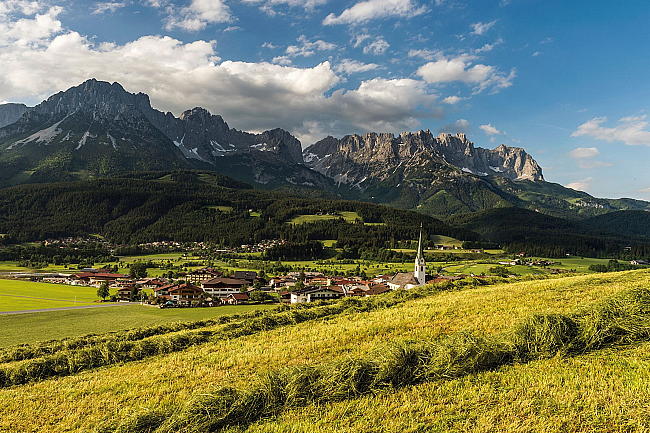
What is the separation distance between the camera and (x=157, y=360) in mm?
15641

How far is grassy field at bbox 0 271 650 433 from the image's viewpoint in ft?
24.0

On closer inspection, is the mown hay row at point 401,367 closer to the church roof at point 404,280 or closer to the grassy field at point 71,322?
the grassy field at point 71,322

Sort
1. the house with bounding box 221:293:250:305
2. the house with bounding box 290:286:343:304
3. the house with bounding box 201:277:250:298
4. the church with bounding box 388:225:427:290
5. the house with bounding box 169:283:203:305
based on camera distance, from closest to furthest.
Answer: the house with bounding box 221:293:250:305 < the house with bounding box 169:283:203:305 < the church with bounding box 388:225:427:290 < the house with bounding box 290:286:343:304 < the house with bounding box 201:277:250:298

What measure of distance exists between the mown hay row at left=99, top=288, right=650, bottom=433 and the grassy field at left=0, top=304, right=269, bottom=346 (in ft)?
89.2

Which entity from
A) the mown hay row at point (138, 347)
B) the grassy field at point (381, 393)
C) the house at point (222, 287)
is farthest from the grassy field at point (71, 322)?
the house at point (222, 287)

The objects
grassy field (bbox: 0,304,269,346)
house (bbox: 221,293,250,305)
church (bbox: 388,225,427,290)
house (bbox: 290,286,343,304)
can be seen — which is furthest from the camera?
house (bbox: 290,286,343,304)

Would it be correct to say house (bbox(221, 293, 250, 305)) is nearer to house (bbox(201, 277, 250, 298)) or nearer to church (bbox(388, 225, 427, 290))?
house (bbox(201, 277, 250, 298))

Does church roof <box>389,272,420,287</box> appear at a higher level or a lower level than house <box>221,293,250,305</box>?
higher

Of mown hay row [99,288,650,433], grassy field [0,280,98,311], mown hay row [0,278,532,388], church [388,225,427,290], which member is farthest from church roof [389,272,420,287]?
grassy field [0,280,98,311]

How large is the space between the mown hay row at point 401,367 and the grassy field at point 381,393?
31 cm

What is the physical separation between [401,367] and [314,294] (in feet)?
206

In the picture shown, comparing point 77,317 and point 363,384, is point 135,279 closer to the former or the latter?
point 77,317

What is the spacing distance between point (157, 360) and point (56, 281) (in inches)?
3656

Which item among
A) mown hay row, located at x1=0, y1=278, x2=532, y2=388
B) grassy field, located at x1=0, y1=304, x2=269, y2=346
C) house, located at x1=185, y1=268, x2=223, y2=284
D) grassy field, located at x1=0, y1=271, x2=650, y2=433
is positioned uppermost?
grassy field, located at x1=0, y1=271, x2=650, y2=433
